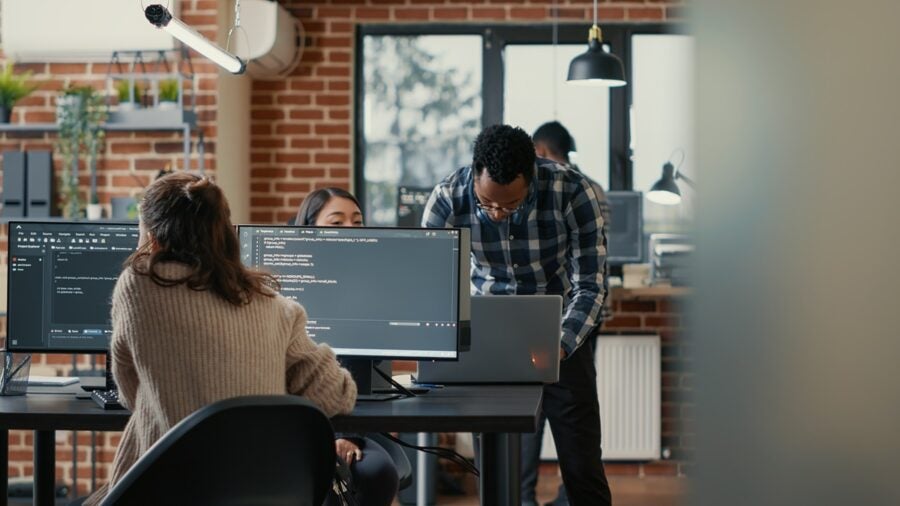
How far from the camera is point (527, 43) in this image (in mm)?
5406

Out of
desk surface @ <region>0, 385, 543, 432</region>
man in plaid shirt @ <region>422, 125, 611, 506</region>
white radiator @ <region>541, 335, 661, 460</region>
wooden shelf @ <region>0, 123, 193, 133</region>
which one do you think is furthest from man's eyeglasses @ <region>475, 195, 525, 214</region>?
white radiator @ <region>541, 335, 661, 460</region>

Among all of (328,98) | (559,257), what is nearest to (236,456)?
(559,257)

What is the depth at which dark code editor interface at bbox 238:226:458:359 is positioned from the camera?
7.99ft

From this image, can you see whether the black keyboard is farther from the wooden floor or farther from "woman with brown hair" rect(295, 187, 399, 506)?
the wooden floor

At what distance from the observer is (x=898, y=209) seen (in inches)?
14.4

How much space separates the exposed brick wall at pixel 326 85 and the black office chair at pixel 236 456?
3.59 meters

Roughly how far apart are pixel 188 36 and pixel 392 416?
1.35m

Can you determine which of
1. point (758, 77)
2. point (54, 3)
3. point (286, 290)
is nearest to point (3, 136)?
point (54, 3)

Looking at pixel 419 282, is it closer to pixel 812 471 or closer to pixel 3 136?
pixel 812 471

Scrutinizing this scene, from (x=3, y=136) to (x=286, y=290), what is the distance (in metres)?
2.70

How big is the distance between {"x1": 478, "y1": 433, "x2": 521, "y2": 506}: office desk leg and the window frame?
3.30 meters

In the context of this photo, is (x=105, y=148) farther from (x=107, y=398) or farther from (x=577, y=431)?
(x=577, y=431)

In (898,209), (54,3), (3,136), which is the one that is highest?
(54,3)

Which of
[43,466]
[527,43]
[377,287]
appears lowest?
[43,466]
